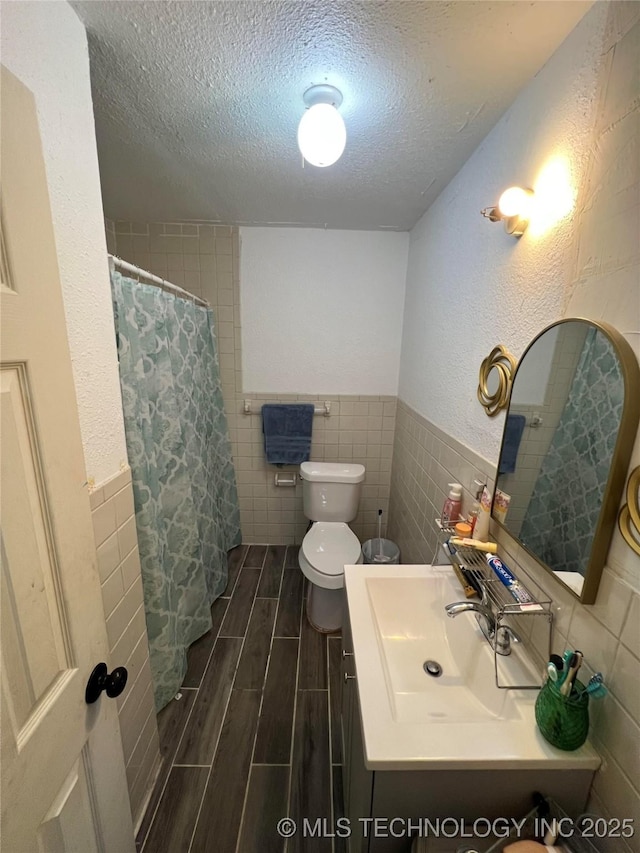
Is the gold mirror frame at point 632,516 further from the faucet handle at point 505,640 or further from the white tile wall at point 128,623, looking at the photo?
the white tile wall at point 128,623

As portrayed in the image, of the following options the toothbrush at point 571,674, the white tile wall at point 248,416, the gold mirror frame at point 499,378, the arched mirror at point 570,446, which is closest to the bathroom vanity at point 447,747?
the toothbrush at point 571,674

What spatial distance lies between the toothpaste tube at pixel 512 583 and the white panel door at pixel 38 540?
94 centimetres

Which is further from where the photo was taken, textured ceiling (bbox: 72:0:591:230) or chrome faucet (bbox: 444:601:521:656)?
chrome faucet (bbox: 444:601:521:656)

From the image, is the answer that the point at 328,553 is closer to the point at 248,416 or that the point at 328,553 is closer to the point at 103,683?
the point at 248,416

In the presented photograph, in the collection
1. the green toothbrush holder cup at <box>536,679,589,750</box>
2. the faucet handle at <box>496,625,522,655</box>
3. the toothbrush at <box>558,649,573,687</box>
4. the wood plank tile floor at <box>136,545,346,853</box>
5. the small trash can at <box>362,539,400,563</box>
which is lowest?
the wood plank tile floor at <box>136,545,346,853</box>

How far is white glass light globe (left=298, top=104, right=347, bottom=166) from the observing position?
96 cm

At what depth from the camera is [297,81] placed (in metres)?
0.94

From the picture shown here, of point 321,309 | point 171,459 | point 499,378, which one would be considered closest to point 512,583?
point 499,378

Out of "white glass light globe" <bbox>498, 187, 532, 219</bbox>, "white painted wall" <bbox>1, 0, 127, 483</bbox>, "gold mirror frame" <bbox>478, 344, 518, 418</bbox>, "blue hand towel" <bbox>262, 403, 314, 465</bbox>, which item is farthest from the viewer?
"blue hand towel" <bbox>262, 403, 314, 465</bbox>

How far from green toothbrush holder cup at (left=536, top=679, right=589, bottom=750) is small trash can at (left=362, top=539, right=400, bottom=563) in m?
1.40

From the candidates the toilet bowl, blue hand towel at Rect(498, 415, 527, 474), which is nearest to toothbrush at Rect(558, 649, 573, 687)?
blue hand towel at Rect(498, 415, 527, 474)

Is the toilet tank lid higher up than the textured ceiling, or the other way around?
the textured ceiling

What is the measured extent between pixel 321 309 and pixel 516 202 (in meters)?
1.41

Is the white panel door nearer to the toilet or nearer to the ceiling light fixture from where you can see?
the ceiling light fixture
